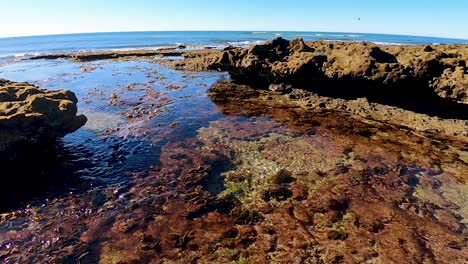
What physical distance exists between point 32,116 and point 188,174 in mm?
8474

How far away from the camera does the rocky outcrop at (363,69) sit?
2012 cm

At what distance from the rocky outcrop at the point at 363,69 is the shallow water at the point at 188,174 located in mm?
4595

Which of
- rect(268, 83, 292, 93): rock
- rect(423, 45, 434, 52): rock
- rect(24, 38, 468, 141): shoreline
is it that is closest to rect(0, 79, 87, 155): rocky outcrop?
rect(24, 38, 468, 141): shoreline

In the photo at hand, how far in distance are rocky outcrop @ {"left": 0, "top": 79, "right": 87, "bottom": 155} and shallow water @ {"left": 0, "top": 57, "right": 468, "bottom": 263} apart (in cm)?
165

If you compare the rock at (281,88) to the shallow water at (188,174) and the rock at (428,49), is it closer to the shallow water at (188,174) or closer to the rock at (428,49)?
the shallow water at (188,174)

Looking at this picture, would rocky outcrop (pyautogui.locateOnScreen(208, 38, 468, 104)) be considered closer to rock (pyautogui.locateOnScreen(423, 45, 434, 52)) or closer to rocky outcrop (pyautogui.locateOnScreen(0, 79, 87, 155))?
rock (pyautogui.locateOnScreen(423, 45, 434, 52))

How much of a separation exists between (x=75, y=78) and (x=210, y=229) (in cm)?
3827

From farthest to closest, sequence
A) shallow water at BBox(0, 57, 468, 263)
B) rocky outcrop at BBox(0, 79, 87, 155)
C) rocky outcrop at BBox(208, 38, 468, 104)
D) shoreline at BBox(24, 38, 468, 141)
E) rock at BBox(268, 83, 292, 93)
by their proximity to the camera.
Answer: rock at BBox(268, 83, 292, 93) < rocky outcrop at BBox(208, 38, 468, 104) < shoreline at BBox(24, 38, 468, 141) < rocky outcrop at BBox(0, 79, 87, 155) < shallow water at BBox(0, 57, 468, 263)

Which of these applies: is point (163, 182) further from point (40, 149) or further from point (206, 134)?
point (40, 149)

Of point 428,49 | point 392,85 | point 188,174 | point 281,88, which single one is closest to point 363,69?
point 392,85

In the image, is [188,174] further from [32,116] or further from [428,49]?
[428,49]

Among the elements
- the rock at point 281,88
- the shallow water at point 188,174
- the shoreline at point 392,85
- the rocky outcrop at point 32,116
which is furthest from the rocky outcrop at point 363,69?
the rocky outcrop at point 32,116

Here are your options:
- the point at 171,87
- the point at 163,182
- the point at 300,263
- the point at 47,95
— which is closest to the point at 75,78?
the point at 171,87

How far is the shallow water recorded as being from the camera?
9.96 m
